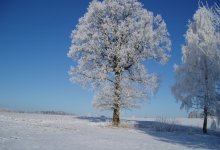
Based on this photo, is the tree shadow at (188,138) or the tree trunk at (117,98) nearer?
the tree shadow at (188,138)

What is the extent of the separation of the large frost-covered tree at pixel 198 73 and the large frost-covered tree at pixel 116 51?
6.36 ft

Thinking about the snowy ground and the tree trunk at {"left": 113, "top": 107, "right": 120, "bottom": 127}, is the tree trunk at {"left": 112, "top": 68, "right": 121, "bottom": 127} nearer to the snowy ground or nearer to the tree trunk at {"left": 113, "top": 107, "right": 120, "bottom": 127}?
the tree trunk at {"left": 113, "top": 107, "right": 120, "bottom": 127}

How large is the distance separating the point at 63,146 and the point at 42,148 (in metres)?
1.07

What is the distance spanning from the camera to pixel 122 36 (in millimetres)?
26000

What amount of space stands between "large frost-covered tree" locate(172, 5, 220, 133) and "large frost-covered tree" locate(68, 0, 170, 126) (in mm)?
1939

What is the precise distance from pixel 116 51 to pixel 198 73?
6271 millimetres

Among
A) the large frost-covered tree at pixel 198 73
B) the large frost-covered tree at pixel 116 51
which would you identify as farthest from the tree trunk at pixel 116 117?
the large frost-covered tree at pixel 198 73

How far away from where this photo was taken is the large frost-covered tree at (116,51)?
25.0 meters

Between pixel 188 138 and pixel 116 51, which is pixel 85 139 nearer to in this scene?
pixel 188 138

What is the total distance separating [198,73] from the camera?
24.1 m

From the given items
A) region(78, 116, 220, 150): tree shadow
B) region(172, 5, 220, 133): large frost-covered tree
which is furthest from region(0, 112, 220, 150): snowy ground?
region(172, 5, 220, 133): large frost-covered tree

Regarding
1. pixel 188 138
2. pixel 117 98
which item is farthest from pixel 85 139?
pixel 117 98

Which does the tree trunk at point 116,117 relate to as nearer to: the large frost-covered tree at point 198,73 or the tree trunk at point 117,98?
the tree trunk at point 117,98

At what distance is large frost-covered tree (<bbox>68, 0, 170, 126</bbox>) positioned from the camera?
24984mm
